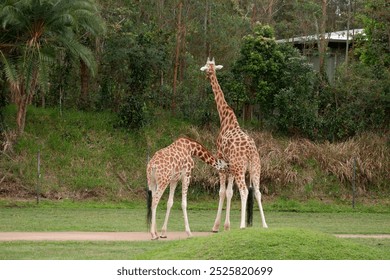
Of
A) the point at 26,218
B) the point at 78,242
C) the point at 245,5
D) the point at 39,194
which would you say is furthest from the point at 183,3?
the point at 78,242

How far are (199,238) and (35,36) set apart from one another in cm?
1976

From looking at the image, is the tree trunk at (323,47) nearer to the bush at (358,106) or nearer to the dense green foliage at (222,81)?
the dense green foliage at (222,81)

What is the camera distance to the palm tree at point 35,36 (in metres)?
30.4

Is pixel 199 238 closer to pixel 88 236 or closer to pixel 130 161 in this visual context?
pixel 88 236

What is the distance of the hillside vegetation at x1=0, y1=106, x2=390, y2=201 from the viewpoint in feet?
102

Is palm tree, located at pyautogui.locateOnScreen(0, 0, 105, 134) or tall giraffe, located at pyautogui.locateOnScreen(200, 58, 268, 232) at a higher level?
palm tree, located at pyautogui.locateOnScreen(0, 0, 105, 134)

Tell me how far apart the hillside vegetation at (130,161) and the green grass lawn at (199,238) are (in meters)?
1.77

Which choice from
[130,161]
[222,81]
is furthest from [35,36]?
[222,81]

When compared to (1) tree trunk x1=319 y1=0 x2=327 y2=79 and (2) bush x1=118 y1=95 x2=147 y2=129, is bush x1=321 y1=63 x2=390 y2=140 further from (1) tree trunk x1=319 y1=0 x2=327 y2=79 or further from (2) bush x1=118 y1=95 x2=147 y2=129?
(2) bush x1=118 y1=95 x2=147 y2=129

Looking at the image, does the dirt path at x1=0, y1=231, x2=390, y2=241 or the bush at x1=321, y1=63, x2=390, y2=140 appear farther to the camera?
the bush at x1=321, y1=63, x2=390, y2=140

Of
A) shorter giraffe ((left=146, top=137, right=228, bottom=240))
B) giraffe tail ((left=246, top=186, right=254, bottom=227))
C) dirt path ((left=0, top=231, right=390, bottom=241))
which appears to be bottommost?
dirt path ((left=0, top=231, right=390, bottom=241))

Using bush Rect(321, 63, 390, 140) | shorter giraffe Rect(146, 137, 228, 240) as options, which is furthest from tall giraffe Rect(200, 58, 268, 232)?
bush Rect(321, 63, 390, 140)

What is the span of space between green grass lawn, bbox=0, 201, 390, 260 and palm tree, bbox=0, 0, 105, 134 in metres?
5.20

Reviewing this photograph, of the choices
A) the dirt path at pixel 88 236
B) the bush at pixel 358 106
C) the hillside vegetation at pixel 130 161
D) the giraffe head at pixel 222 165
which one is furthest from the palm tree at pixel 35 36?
the giraffe head at pixel 222 165
